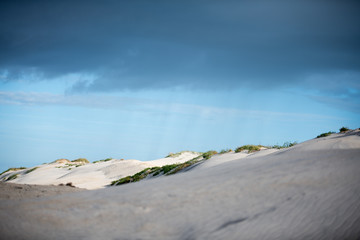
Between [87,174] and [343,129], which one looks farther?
[87,174]

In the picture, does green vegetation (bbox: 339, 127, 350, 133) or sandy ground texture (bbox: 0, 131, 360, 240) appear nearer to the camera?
sandy ground texture (bbox: 0, 131, 360, 240)

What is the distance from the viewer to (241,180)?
5.79 m

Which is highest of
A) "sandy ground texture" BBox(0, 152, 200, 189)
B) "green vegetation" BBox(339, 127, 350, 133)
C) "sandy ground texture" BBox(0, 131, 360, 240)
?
"sandy ground texture" BBox(0, 152, 200, 189)

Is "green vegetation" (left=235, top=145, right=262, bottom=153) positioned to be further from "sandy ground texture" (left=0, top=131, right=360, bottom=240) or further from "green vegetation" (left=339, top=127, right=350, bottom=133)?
"sandy ground texture" (left=0, top=131, right=360, bottom=240)

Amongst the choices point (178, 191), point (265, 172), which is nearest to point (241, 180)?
point (265, 172)

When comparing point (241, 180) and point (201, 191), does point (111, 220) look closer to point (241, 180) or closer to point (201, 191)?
point (201, 191)

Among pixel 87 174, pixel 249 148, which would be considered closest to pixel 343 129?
pixel 249 148

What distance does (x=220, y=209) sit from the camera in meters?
4.83

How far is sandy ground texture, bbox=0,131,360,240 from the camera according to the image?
421cm

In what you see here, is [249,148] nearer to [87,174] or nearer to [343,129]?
[343,129]

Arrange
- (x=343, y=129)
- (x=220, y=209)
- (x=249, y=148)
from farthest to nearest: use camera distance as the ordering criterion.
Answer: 1. (x=249, y=148)
2. (x=343, y=129)
3. (x=220, y=209)

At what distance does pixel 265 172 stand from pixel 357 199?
1.82m

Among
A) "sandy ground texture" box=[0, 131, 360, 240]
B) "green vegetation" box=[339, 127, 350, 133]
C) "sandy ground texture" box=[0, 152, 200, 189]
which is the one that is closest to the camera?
"sandy ground texture" box=[0, 131, 360, 240]

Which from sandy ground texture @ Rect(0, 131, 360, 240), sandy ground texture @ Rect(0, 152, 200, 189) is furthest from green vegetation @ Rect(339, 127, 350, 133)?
sandy ground texture @ Rect(0, 152, 200, 189)
